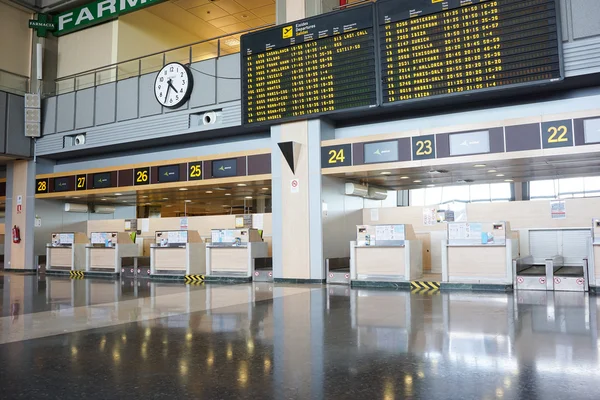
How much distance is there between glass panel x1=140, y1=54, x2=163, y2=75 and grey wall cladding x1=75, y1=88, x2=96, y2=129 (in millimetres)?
1831

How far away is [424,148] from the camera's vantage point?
372 inches

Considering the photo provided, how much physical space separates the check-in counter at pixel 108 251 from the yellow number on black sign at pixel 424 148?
8356 millimetres

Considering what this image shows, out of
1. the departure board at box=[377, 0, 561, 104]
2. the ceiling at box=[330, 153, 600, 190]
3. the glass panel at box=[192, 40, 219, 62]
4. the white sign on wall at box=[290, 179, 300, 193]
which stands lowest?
the white sign on wall at box=[290, 179, 300, 193]

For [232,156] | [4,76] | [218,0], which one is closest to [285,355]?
[232,156]

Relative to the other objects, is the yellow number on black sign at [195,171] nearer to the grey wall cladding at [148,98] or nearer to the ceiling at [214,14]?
the grey wall cladding at [148,98]

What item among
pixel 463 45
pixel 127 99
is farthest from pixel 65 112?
pixel 463 45

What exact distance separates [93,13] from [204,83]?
6062 mm

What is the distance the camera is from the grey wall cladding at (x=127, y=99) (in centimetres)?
1320

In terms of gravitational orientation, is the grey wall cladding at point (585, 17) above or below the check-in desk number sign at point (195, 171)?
above

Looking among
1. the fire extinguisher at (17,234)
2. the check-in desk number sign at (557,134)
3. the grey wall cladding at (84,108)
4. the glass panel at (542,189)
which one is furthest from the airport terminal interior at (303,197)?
the glass panel at (542,189)

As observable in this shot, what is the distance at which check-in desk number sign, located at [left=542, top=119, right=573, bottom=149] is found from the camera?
8250 millimetres

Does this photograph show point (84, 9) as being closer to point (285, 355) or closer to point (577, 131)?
point (577, 131)

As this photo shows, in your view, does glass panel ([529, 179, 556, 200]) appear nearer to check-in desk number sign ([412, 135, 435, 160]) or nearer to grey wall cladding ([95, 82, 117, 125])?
check-in desk number sign ([412, 135, 435, 160])

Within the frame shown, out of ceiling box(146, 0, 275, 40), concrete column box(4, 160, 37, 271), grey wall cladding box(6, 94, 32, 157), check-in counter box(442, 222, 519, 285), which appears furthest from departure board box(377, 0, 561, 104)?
concrete column box(4, 160, 37, 271)
